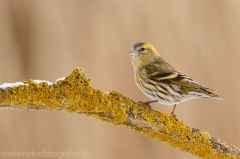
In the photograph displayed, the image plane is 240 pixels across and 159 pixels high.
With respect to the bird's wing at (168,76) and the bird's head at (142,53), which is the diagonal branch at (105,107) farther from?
the bird's head at (142,53)

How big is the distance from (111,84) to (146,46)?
54cm

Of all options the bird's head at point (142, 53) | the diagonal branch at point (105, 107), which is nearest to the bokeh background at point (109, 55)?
the bird's head at point (142, 53)

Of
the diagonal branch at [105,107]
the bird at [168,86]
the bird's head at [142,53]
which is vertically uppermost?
the bird's head at [142,53]

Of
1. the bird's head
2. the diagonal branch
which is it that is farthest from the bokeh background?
the diagonal branch

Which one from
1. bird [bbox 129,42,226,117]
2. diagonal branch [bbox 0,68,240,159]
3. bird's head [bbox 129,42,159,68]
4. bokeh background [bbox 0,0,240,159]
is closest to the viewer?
diagonal branch [bbox 0,68,240,159]

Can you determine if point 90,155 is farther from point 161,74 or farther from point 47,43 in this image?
point 161,74

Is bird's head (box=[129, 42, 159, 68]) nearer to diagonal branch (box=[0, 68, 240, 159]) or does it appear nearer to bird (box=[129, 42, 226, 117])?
bird (box=[129, 42, 226, 117])

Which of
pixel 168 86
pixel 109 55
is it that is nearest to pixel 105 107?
pixel 168 86

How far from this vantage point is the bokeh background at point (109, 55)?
1779 millimetres

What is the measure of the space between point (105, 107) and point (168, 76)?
15.6 inches

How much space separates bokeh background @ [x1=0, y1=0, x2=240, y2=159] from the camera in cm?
178

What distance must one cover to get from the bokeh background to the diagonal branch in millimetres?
778

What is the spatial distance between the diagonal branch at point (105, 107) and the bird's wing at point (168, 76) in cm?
20

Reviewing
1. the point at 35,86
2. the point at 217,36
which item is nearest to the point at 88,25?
the point at 217,36
